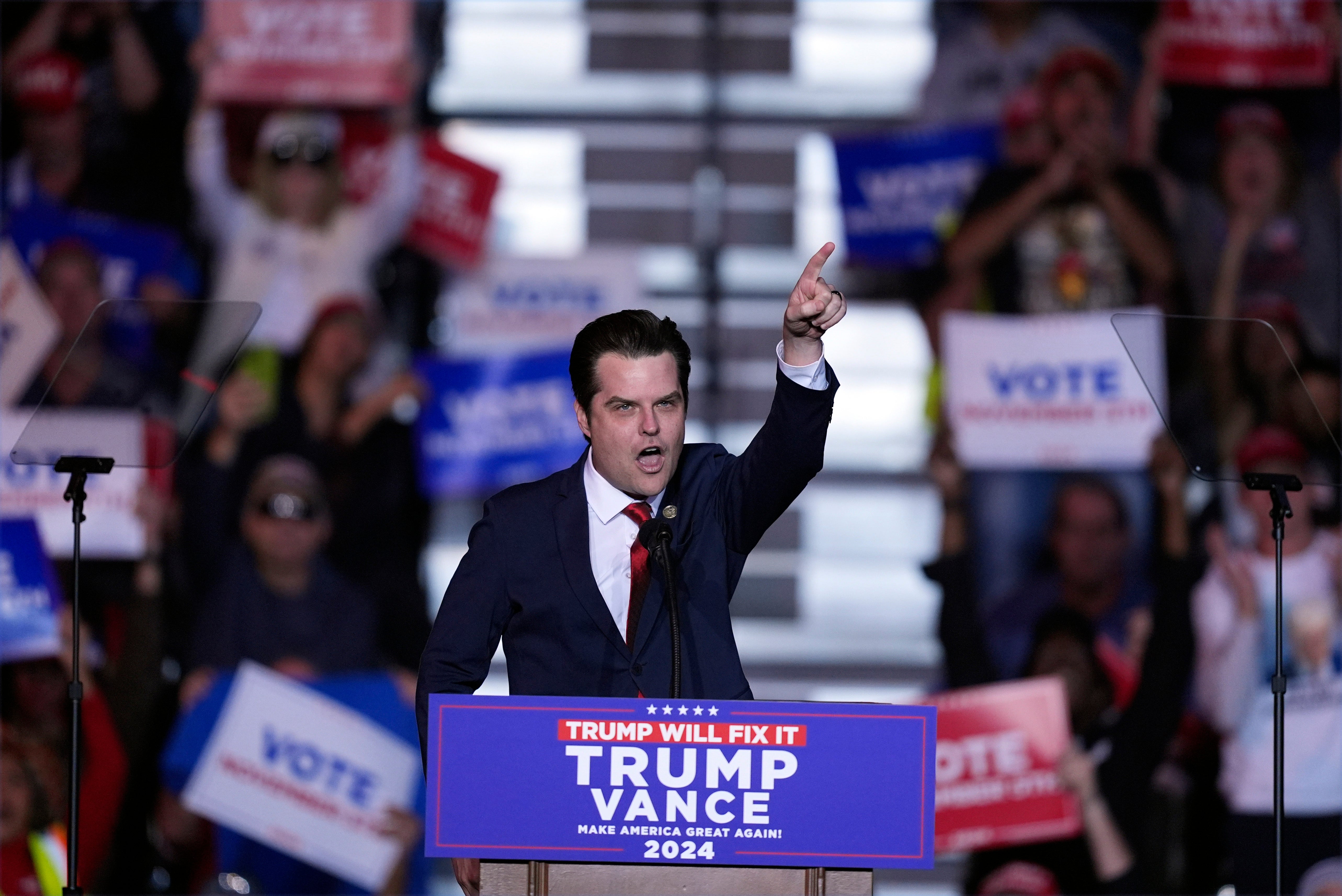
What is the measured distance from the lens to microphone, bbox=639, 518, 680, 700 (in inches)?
71.9

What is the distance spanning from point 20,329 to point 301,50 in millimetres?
1206

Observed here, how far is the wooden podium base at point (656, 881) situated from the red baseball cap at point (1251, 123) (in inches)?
153

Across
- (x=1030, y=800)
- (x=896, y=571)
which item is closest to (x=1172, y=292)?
(x=896, y=571)

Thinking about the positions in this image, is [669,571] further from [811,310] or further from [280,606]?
[280,606]

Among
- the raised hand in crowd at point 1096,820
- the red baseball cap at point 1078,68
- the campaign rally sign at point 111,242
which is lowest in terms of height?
the raised hand in crowd at point 1096,820

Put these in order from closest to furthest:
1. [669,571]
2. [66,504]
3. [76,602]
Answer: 1. [669,571]
2. [76,602]
3. [66,504]

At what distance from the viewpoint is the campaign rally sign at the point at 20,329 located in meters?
4.65

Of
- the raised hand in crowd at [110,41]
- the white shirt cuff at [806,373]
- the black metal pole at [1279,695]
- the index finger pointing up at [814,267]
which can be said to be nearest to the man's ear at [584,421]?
the white shirt cuff at [806,373]

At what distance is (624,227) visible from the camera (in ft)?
16.8

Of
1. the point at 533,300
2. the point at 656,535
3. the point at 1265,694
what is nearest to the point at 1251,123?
the point at 1265,694

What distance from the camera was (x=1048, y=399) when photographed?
4.77 meters

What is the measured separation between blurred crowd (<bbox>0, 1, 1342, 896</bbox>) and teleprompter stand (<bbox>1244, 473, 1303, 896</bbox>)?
1720mm

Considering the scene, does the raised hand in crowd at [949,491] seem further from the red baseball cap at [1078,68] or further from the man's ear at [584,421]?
the man's ear at [584,421]

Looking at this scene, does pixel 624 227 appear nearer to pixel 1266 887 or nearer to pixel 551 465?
pixel 551 465
